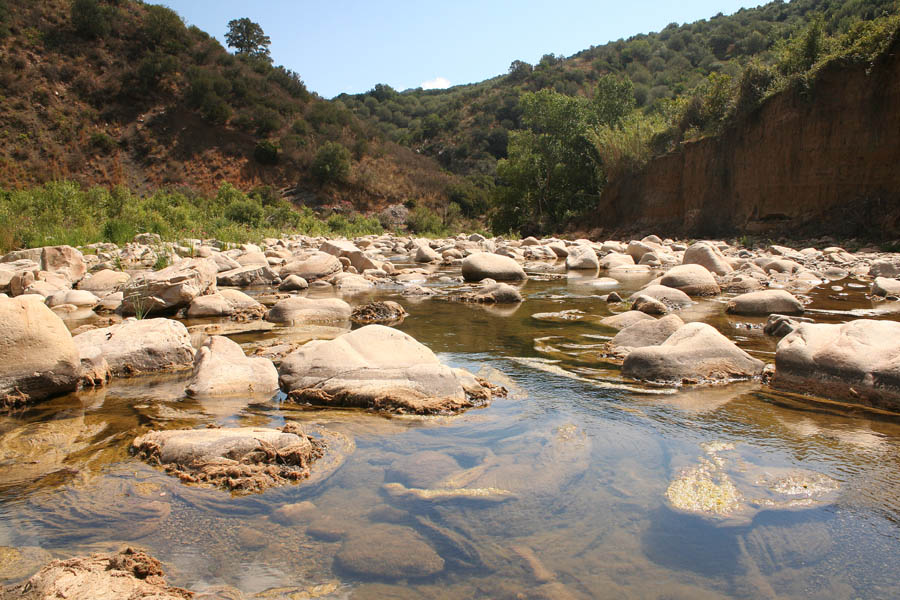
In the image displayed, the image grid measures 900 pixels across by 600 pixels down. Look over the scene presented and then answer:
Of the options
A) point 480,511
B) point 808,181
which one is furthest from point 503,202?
point 480,511

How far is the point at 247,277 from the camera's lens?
33.5ft

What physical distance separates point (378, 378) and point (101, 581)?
7.32ft

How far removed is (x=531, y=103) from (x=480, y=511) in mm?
26412

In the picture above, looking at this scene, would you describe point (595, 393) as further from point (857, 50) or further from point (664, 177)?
point (664, 177)

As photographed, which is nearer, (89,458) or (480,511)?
(480,511)

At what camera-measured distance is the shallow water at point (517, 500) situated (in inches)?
81.1

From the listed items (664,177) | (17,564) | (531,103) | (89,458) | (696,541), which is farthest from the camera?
(531,103)

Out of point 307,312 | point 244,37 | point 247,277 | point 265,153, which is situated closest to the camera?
point 307,312

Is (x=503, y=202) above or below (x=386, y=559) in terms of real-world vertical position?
above

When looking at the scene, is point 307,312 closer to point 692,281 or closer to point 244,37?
point 692,281

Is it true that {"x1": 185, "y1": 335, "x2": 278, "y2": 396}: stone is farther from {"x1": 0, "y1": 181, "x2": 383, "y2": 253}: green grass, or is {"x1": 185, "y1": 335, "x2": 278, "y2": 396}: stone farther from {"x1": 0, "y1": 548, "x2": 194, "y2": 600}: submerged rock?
{"x1": 0, "y1": 181, "x2": 383, "y2": 253}: green grass

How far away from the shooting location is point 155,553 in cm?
216

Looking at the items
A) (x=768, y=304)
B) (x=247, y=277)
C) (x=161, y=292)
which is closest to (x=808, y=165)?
(x=768, y=304)

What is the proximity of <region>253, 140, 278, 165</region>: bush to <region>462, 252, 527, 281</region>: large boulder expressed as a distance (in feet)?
87.8
